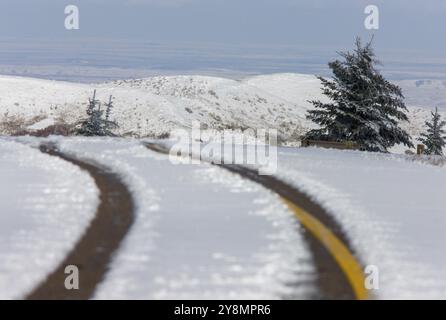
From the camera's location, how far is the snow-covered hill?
6500cm

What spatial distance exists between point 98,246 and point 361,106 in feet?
91.8

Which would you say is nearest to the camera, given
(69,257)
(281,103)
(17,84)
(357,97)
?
(69,257)

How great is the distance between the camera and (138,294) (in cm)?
696

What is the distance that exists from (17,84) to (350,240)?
79.2 m

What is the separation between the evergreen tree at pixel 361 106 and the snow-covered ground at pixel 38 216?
20.4 m

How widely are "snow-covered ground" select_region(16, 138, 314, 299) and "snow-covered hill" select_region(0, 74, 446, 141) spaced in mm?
45218

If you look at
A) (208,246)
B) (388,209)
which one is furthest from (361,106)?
(208,246)

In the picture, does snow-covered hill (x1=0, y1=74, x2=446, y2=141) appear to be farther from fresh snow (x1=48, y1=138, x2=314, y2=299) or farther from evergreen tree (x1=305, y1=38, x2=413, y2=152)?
fresh snow (x1=48, y1=138, x2=314, y2=299)

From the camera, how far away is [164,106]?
228 ft

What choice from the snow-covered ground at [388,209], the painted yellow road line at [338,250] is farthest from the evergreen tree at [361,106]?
the painted yellow road line at [338,250]

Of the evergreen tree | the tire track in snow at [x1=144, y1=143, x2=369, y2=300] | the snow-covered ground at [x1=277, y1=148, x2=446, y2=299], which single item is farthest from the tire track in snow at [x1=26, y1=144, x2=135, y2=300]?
the evergreen tree
